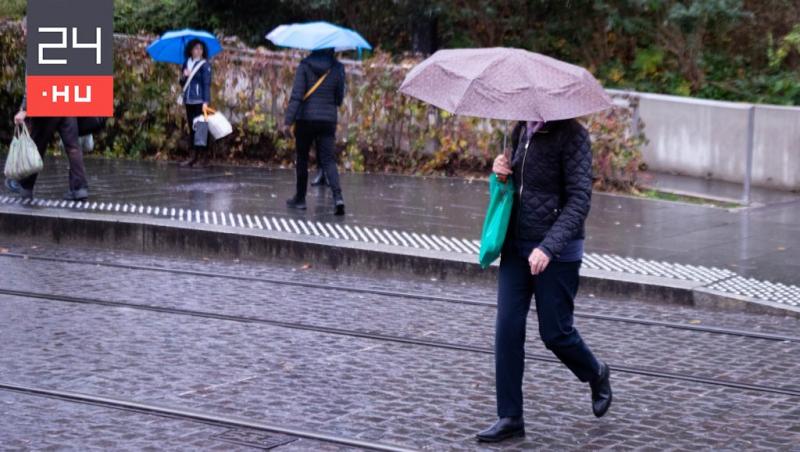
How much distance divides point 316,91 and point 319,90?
0.03 m

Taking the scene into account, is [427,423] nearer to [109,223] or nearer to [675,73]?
[109,223]

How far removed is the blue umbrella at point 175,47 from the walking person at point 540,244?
10.8m

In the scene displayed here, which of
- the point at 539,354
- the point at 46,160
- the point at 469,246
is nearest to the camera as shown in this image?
the point at 539,354

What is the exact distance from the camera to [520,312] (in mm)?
6016

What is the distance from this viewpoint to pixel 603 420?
6371mm

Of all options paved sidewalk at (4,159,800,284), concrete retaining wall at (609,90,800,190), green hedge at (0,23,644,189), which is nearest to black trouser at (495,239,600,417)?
paved sidewalk at (4,159,800,284)

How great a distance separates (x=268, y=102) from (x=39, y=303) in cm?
825

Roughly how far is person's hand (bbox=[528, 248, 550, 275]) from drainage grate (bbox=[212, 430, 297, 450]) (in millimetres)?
1330

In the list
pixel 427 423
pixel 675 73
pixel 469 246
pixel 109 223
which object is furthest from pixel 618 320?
pixel 675 73

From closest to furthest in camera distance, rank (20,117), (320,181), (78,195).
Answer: (20,117), (78,195), (320,181)

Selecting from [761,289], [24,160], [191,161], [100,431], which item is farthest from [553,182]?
[191,161]

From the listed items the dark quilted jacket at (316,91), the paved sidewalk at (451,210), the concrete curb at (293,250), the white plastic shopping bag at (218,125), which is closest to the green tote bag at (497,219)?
the concrete curb at (293,250)

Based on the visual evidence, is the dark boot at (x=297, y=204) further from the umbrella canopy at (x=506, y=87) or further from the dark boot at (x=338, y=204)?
the umbrella canopy at (x=506, y=87)

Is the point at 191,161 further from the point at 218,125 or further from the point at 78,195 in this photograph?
the point at 78,195
